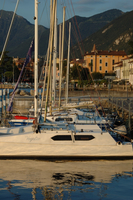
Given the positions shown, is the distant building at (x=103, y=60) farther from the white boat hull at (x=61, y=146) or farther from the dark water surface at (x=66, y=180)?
the dark water surface at (x=66, y=180)

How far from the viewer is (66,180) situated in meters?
13.7

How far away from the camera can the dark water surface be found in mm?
12133

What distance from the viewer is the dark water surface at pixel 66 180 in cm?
1213

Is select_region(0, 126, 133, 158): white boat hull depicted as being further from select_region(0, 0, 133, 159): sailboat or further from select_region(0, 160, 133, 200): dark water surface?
select_region(0, 160, 133, 200): dark water surface

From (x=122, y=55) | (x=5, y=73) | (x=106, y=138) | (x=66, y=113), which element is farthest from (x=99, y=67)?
(x=106, y=138)

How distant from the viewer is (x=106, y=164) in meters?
16.1

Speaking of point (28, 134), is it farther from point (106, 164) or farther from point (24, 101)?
point (24, 101)

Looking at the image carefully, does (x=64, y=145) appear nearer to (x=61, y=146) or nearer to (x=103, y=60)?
(x=61, y=146)

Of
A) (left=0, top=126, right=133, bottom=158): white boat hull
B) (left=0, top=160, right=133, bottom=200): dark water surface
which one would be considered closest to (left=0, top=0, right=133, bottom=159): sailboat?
(left=0, top=126, right=133, bottom=158): white boat hull

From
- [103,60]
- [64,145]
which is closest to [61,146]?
[64,145]

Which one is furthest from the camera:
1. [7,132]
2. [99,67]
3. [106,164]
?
[99,67]

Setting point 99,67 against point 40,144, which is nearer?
point 40,144

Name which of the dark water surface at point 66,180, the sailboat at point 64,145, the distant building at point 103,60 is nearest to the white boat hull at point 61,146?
the sailboat at point 64,145

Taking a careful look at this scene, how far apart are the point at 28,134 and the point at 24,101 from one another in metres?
29.4
